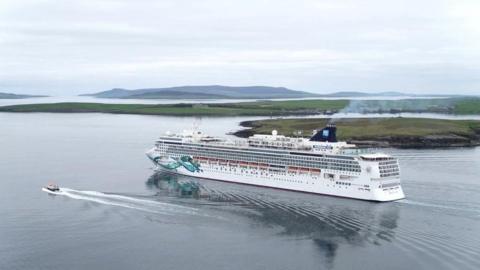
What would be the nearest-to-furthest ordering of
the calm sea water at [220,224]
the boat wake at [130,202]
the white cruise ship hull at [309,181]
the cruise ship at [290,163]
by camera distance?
the calm sea water at [220,224] → the boat wake at [130,202] → the white cruise ship hull at [309,181] → the cruise ship at [290,163]

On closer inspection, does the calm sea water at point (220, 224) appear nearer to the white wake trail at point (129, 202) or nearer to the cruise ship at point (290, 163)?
the white wake trail at point (129, 202)

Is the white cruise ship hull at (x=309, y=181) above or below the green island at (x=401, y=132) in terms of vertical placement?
below

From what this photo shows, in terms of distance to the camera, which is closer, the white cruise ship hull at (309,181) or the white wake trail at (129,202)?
the white wake trail at (129,202)

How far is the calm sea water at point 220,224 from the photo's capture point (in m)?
25.7

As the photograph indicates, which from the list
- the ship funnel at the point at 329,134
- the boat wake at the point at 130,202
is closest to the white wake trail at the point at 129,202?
the boat wake at the point at 130,202

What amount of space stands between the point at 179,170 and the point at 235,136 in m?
31.3

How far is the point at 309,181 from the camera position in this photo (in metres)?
39.9

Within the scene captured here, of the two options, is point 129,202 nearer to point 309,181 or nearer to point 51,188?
point 51,188

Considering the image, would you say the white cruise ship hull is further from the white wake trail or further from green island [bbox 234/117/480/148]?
green island [bbox 234/117/480/148]

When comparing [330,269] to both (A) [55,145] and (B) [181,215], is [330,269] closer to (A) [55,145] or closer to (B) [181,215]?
(B) [181,215]

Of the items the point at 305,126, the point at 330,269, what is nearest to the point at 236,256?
the point at 330,269

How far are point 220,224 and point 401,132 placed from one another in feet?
169

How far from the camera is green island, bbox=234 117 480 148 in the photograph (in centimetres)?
7206

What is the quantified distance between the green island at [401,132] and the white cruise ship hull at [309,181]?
19.9 metres
